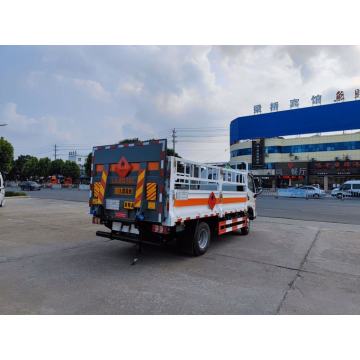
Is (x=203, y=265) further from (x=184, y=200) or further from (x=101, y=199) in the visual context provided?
(x=101, y=199)

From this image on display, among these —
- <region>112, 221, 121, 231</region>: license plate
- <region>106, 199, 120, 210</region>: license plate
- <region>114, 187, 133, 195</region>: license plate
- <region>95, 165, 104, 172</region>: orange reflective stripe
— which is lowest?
<region>112, 221, 121, 231</region>: license plate

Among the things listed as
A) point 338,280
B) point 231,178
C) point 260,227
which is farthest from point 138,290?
point 260,227

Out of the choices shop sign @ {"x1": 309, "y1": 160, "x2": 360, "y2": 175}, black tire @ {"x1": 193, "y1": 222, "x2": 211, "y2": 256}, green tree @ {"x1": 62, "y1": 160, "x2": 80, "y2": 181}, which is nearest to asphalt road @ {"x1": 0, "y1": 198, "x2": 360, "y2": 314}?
black tire @ {"x1": 193, "y1": 222, "x2": 211, "y2": 256}

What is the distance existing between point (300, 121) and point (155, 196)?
1931 inches

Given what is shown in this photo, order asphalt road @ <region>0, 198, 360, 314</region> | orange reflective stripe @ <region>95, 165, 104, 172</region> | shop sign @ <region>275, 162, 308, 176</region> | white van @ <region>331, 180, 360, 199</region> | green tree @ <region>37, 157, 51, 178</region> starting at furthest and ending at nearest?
green tree @ <region>37, 157, 51, 178</region> → shop sign @ <region>275, 162, 308, 176</region> → white van @ <region>331, 180, 360, 199</region> → orange reflective stripe @ <region>95, 165, 104, 172</region> → asphalt road @ <region>0, 198, 360, 314</region>

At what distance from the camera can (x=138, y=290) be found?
420cm

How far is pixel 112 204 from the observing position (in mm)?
5930

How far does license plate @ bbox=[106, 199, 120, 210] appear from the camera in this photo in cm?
584

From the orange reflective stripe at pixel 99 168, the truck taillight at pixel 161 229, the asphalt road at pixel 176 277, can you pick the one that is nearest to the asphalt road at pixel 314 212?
the asphalt road at pixel 176 277

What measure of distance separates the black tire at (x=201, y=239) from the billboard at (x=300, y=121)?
1830 inches

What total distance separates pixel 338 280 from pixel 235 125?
53.6 metres

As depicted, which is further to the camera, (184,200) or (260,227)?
(260,227)

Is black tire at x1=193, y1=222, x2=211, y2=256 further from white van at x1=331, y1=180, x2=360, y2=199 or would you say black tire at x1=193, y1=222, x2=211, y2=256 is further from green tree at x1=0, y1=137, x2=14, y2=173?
white van at x1=331, y1=180, x2=360, y2=199

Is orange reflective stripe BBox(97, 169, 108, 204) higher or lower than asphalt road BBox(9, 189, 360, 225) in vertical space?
higher
